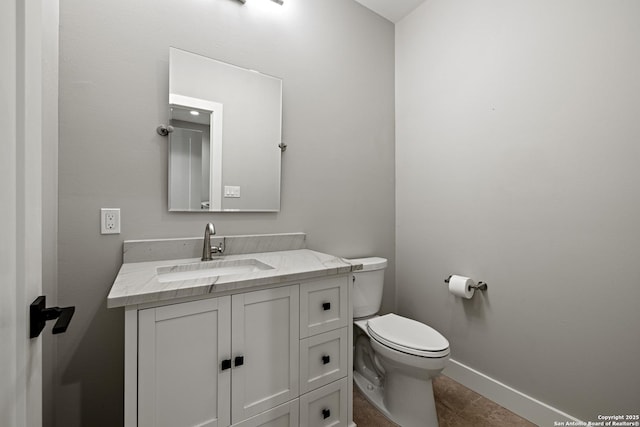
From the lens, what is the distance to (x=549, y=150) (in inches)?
57.2

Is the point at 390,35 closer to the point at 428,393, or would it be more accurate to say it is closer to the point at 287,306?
the point at 287,306

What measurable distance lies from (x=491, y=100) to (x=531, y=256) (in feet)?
3.13

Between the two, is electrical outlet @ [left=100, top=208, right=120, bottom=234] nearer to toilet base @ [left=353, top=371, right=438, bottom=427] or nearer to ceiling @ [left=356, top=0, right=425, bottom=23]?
toilet base @ [left=353, top=371, right=438, bottom=427]

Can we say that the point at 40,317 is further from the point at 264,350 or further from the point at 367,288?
the point at 367,288

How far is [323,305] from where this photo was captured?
1258mm

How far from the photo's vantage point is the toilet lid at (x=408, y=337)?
4.47 ft

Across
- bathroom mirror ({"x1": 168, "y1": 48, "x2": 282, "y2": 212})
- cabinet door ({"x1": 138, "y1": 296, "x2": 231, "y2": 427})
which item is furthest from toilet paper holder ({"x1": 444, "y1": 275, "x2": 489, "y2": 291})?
cabinet door ({"x1": 138, "y1": 296, "x2": 231, "y2": 427})

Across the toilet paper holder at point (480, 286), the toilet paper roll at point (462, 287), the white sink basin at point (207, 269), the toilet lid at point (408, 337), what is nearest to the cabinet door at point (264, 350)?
the white sink basin at point (207, 269)

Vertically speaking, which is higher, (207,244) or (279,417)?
(207,244)

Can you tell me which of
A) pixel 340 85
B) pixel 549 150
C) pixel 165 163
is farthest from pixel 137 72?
pixel 549 150

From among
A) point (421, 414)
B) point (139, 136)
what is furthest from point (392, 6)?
point (421, 414)

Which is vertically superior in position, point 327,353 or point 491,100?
point 491,100

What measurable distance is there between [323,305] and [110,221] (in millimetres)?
1051

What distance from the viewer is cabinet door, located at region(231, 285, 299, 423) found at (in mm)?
1043
